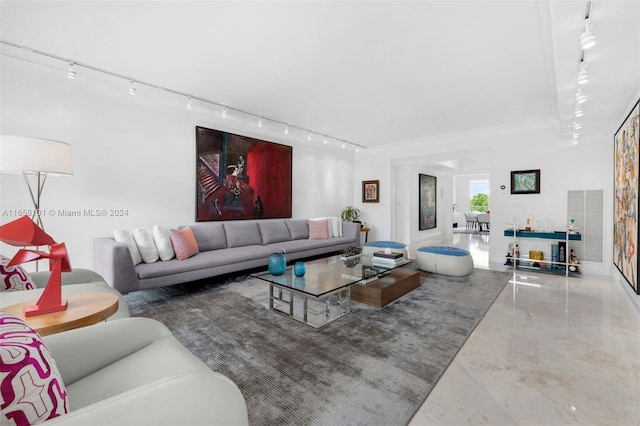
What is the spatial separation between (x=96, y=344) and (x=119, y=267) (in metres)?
2.08

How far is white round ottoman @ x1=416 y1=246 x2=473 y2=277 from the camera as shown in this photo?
4.31 metres

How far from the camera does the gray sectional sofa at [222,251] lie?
3.10m

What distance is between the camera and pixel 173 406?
33.4 inches

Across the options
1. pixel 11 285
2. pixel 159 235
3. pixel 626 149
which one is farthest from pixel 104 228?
pixel 626 149

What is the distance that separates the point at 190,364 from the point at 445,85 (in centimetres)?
389

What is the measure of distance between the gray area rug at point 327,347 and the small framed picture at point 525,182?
93.2 inches

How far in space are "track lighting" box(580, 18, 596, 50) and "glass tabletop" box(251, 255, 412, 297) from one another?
250cm

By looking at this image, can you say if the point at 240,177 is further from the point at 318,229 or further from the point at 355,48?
the point at 355,48

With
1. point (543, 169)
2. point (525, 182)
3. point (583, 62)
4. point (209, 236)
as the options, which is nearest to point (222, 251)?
point (209, 236)

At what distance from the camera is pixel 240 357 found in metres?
2.14

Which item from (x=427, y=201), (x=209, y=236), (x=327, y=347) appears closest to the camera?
(x=327, y=347)

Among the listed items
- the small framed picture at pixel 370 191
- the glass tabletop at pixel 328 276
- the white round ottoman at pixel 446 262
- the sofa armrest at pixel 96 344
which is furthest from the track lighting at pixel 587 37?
the small framed picture at pixel 370 191

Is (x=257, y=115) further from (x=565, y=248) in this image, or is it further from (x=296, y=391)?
(x=565, y=248)

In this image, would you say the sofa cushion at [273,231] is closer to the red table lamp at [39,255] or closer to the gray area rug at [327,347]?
the gray area rug at [327,347]
